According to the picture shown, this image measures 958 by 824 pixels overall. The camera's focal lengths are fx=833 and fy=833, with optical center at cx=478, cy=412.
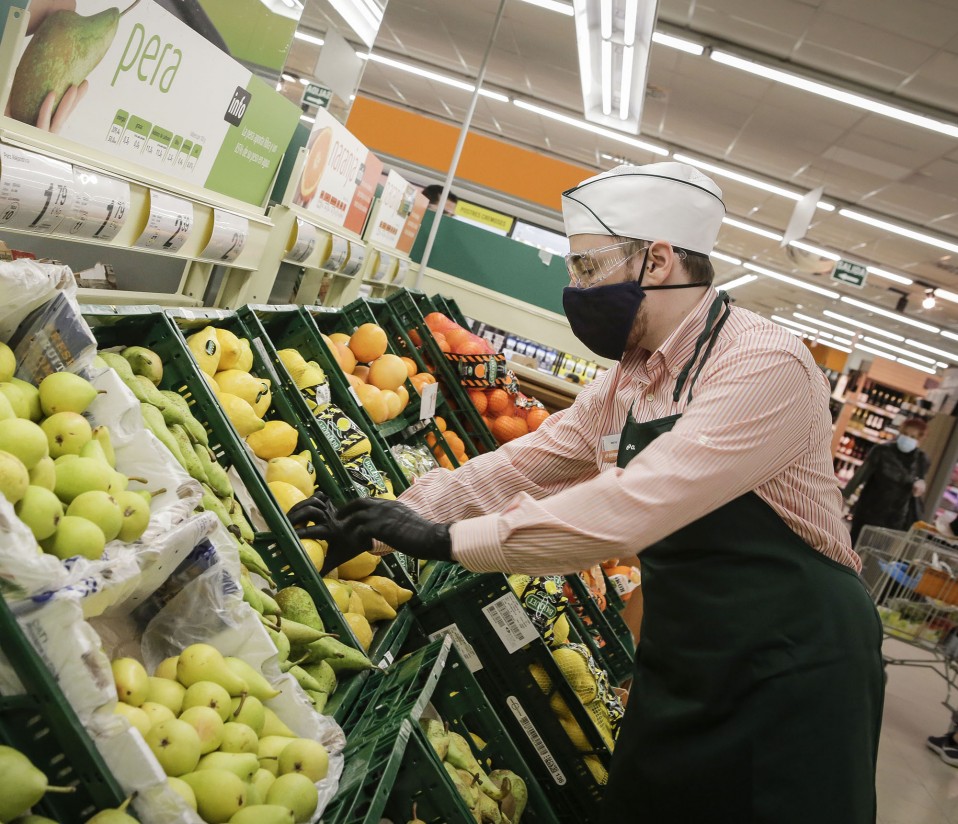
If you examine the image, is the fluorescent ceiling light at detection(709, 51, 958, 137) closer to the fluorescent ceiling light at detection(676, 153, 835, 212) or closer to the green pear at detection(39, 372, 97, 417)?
the fluorescent ceiling light at detection(676, 153, 835, 212)

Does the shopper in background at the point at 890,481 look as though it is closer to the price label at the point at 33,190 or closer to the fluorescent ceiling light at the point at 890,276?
the fluorescent ceiling light at the point at 890,276

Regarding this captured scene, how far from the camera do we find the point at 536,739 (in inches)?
87.2

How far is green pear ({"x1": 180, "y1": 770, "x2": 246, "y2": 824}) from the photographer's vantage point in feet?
3.89

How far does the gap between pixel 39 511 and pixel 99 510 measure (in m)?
0.10

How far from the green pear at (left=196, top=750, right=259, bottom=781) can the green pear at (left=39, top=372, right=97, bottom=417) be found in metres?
0.64

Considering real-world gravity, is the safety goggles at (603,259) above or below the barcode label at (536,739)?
above

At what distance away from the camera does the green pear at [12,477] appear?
1.12 meters

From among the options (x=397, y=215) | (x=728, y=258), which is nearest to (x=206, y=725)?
(x=397, y=215)

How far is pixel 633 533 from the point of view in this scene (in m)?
1.50

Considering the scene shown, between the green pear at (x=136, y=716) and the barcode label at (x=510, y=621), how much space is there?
1.11 metres

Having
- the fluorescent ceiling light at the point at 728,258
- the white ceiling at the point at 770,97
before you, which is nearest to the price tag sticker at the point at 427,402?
the white ceiling at the point at 770,97

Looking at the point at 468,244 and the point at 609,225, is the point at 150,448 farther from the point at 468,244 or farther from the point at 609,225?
the point at 468,244

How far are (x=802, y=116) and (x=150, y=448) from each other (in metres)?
9.09

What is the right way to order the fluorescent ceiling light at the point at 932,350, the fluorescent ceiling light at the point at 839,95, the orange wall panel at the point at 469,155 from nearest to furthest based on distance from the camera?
the fluorescent ceiling light at the point at 839,95, the orange wall panel at the point at 469,155, the fluorescent ceiling light at the point at 932,350
